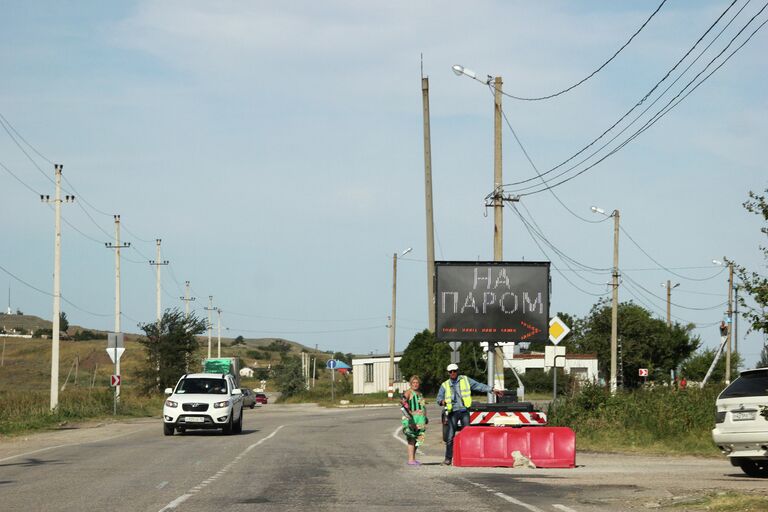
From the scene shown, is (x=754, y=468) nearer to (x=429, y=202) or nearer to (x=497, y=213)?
(x=497, y=213)

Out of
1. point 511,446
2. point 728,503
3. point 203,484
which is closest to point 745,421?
point 511,446

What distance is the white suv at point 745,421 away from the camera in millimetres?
18297

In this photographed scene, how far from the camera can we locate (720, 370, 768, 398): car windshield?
61.3 ft

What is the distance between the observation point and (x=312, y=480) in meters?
17.8

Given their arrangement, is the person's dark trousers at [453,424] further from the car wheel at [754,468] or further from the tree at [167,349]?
the tree at [167,349]

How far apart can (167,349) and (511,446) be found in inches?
1912

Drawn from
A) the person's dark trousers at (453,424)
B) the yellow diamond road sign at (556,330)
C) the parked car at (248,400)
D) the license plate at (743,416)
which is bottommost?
the parked car at (248,400)

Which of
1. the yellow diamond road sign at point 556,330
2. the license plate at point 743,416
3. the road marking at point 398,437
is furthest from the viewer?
the road marking at point 398,437

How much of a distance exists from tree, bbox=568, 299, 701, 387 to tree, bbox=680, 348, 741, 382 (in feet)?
8.08

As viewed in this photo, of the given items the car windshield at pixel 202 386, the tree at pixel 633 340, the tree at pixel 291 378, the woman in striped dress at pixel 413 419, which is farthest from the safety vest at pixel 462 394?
the tree at pixel 291 378

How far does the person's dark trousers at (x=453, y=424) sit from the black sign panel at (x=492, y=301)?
22.2 ft

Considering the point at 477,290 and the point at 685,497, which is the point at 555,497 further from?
the point at 477,290

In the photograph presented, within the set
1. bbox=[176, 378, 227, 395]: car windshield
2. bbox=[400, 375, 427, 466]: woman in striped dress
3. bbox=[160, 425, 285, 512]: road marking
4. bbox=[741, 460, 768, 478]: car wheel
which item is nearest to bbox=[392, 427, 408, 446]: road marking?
bbox=[160, 425, 285, 512]: road marking

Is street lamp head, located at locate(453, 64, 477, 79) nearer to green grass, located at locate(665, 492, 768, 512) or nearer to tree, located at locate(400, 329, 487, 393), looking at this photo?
green grass, located at locate(665, 492, 768, 512)
